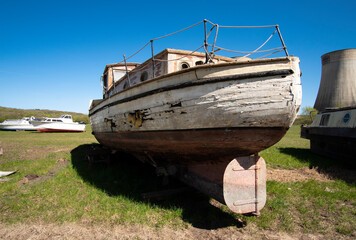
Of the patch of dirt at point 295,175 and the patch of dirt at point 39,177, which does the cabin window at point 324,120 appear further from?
the patch of dirt at point 39,177

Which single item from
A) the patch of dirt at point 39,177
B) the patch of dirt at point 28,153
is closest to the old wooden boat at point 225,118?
the patch of dirt at point 39,177

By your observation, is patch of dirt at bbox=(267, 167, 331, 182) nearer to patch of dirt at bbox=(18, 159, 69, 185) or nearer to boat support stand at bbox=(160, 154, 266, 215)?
boat support stand at bbox=(160, 154, 266, 215)

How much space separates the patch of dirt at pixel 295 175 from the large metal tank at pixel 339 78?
24.1 meters

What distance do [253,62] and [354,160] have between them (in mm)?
6556

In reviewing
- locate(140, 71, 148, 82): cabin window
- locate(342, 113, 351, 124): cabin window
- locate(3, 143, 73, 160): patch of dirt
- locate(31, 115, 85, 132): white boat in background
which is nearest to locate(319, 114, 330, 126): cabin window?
locate(342, 113, 351, 124): cabin window

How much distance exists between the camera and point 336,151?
8.17m

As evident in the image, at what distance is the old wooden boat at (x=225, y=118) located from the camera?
3.23 meters

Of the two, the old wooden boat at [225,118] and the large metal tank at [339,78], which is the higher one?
the large metal tank at [339,78]

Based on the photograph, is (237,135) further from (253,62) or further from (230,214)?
(230,214)

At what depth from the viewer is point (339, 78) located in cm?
2495

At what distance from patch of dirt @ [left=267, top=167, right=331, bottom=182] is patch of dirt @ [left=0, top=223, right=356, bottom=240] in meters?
→ 2.93

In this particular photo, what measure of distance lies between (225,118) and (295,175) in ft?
15.0

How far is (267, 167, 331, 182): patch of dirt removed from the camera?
6.06 m

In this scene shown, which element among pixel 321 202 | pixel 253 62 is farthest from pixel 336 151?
pixel 253 62
